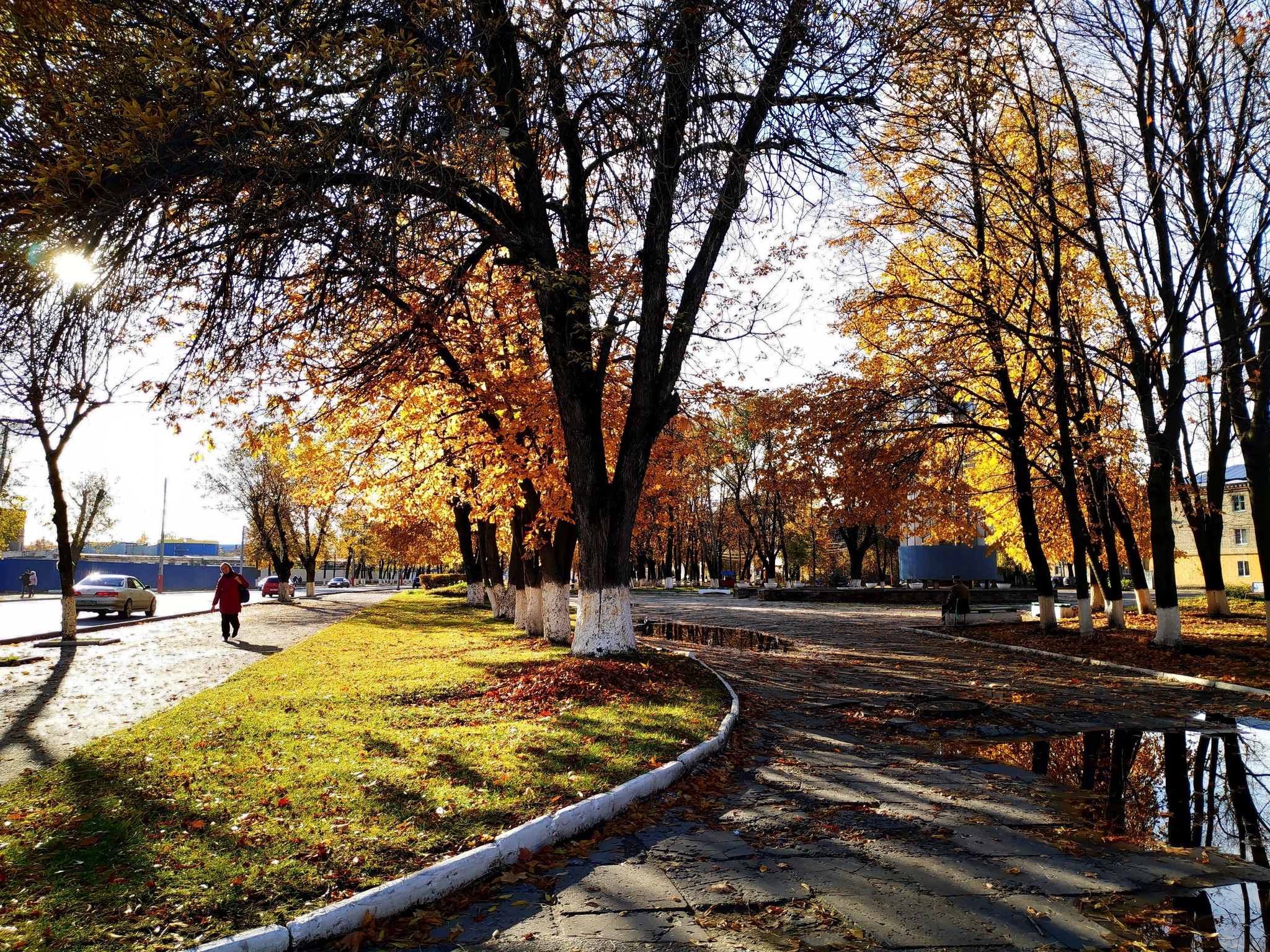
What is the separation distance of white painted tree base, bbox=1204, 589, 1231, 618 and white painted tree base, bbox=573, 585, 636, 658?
1741 cm

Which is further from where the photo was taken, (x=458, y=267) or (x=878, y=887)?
(x=458, y=267)

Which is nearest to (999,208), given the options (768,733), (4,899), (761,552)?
(768,733)

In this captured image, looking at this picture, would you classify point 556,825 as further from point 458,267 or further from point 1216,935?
point 458,267

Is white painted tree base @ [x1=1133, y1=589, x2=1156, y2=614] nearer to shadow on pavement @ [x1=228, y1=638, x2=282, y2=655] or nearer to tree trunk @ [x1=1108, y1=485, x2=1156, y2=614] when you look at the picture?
tree trunk @ [x1=1108, y1=485, x2=1156, y2=614]

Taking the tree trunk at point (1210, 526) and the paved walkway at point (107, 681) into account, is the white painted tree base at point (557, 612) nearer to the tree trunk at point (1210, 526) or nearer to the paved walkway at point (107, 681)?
the paved walkway at point (107, 681)

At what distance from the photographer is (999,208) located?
64.4 ft

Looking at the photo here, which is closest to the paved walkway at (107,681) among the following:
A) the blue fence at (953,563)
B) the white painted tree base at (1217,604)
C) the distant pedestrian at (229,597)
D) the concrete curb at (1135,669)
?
the distant pedestrian at (229,597)

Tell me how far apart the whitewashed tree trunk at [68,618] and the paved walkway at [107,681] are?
0.82 m

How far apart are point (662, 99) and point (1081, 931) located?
7.90 metres

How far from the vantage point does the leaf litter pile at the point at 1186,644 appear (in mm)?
12789

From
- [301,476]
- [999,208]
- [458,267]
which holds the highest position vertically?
[999,208]

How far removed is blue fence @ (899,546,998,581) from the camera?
44781mm

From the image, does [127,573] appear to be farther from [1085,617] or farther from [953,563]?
[1085,617]

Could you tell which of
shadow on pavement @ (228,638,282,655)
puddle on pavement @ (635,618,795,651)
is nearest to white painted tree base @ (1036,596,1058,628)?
puddle on pavement @ (635,618,795,651)
